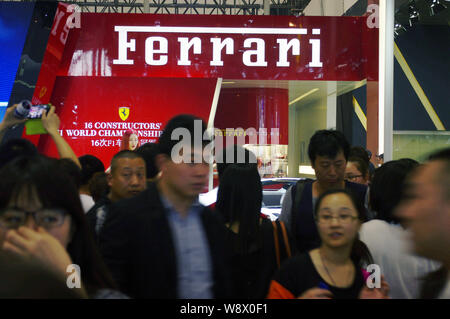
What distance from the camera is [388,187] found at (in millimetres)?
2516

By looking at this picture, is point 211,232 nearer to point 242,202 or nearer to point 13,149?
point 242,202

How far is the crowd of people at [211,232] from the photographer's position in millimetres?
1292

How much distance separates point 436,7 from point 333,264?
739 cm

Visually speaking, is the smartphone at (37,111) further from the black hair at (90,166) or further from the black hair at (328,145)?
the black hair at (328,145)

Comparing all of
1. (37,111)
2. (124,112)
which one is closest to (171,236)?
(37,111)

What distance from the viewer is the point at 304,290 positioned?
194 centimetres

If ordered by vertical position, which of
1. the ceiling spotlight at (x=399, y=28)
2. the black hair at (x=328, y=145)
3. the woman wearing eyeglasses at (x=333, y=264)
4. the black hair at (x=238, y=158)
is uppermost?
the ceiling spotlight at (x=399, y=28)

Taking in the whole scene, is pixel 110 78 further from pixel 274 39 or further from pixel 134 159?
pixel 134 159

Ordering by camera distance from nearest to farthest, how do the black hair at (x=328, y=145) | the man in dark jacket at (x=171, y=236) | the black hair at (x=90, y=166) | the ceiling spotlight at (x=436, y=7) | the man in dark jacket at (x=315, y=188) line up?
the man in dark jacket at (x=171, y=236) → the man in dark jacket at (x=315, y=188) → the black hair at (x=328, y=145) → the black hair at (x=90, y=166) → the ceiling spotlight at (x=436, y=7)

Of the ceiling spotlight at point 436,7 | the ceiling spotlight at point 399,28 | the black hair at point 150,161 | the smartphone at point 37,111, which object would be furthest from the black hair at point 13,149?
the ceiling spotlight at point 399,28

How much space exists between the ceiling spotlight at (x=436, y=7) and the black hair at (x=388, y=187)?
644 cm
